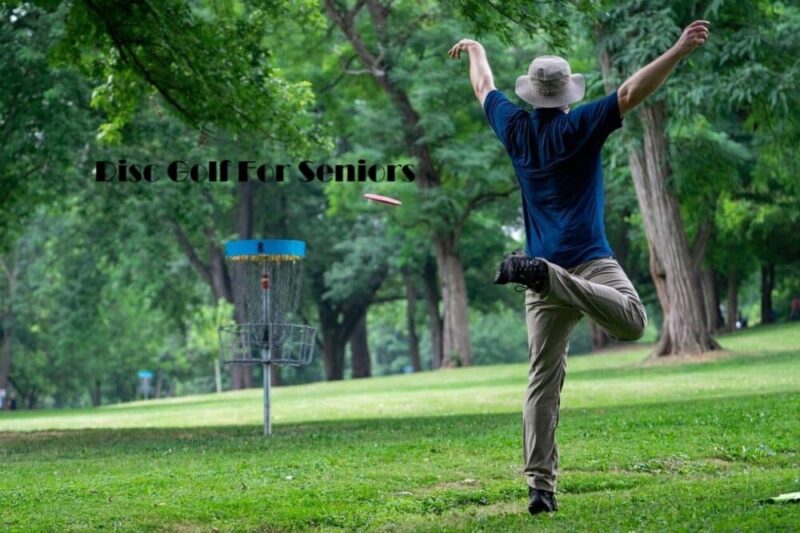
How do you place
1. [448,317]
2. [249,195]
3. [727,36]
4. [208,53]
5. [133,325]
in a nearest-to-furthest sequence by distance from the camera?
1. [208,53]
2. [727,36]
3. [448,317]
4. [249,195]
5. [133,325]

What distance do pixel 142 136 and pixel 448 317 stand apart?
17431 mm

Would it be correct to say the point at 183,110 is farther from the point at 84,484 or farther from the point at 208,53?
the point at 84,484

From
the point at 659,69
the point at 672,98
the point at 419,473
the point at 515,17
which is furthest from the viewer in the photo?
the point at 672,98

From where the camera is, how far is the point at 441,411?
21250mm

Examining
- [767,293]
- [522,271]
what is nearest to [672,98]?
[522,271]

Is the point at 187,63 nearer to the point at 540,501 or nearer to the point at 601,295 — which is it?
the point at 540,501

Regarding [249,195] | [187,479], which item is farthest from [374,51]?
[187,479]

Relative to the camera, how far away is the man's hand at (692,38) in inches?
287

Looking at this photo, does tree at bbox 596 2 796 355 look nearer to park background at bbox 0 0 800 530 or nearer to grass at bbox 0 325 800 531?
park background at bbox 0 0 800 530

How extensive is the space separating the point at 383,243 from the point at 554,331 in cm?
4568

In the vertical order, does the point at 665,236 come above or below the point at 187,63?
below

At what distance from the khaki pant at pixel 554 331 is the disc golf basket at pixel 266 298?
7344 millimetres

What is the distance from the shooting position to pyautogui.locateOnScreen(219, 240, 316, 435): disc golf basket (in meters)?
15.3

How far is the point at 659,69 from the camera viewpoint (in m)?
7.41
